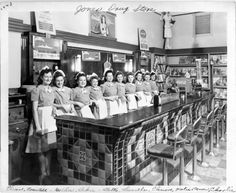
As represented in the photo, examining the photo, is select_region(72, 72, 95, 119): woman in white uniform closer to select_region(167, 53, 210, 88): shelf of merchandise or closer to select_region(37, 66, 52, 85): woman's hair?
select_region(37, 66, 52, 85): woman's hair

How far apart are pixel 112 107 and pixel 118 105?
122 mm

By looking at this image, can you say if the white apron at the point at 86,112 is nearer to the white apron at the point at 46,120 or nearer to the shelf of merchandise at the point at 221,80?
the white apron at the point at 46,120

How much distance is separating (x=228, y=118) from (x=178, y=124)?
3.41ft

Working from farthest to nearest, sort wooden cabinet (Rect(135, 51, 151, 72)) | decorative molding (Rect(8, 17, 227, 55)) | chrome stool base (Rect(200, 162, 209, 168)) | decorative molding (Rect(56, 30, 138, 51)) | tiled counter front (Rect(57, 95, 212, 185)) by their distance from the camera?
wooden cabinet (Rect(135, 51, 151, 72)), decorative molding (Rect(56, 30, 138, 51)), chrome stool base (Rect(200, 162, 209, 168)), decorative molding (Rect(8, 17, 227, 55)), tiled counter front (Rect(57, 95, 212, 185))

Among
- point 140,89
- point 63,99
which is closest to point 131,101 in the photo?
point 140,89

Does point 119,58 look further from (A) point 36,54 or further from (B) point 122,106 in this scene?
(A) point 36,54

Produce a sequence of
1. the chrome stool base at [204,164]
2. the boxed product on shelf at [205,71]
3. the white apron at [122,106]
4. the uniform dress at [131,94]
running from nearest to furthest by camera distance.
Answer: the chrome stool base at [204,164], the white apron at [122,106], the uniform dress at [131,94], the boxed product on shelf at [205,71]

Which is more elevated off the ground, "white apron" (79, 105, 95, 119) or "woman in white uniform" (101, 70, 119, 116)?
"woman in white uniform" (101, 70, 119, 116)

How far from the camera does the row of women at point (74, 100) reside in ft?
7.50

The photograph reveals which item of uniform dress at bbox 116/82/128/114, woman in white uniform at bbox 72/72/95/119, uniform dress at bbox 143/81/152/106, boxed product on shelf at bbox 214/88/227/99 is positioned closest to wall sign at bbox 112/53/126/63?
uniform dress at bbox 116/82/128/114

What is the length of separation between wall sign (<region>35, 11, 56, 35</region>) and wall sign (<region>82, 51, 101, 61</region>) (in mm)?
615

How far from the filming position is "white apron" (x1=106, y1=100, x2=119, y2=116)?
10.4 ft

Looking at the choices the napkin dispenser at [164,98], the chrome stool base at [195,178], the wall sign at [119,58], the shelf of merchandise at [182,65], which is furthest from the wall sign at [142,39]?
the chrome stool base at [195,178]

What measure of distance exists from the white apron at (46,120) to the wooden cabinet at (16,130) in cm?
13
